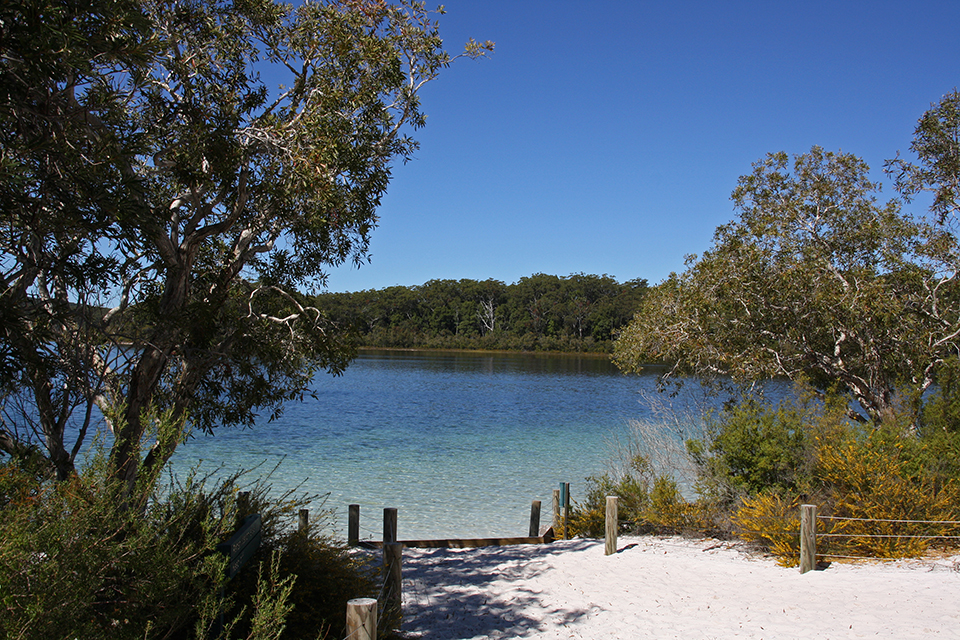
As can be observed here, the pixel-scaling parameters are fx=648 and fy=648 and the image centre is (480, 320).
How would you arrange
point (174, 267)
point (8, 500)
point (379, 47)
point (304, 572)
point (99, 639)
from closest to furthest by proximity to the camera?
point (99, 639) < point (8, 500) < point (304, 572) < point (174, 267) < point (379, 47)

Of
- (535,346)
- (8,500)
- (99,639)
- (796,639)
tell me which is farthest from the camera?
(535,346)

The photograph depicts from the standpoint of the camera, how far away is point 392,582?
6270 mm

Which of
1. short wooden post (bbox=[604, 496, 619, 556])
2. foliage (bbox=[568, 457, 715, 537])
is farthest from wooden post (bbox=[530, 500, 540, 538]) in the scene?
short wooden post (bbox=[604, 496, 619, 556])

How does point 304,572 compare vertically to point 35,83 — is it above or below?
below

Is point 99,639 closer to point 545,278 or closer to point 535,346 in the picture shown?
point 535,346

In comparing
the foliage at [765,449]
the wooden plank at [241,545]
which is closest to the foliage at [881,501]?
the foliage at [765,449]

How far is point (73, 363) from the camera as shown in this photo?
19.3 feet

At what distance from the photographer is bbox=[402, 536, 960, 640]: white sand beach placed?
21.0 feet

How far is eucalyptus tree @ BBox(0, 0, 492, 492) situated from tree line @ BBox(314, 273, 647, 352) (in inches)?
3408

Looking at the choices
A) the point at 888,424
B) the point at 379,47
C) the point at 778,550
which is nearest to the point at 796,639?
the point at 778,550

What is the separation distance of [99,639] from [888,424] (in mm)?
11048

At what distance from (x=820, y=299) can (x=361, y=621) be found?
1136 cm

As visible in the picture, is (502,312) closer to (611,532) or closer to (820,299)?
(820,299)

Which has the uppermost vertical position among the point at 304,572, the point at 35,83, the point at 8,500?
the point at 35,83
